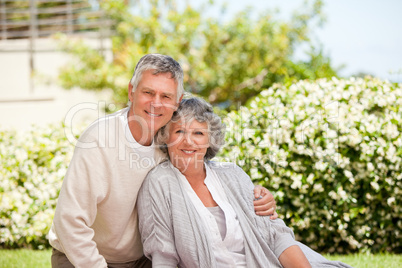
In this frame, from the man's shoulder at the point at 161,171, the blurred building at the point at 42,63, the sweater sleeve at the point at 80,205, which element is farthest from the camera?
the blurred building at the point at 42,63

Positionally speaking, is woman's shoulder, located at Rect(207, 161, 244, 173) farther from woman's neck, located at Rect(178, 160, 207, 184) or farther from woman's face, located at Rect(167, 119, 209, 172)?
woman's face, located at Rect(167, 119, 209, 172)

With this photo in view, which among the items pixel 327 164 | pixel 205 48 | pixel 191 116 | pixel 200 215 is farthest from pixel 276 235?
pixel 205 48

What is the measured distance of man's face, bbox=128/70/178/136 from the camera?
2.59m

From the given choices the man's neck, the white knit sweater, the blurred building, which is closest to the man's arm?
the white knit sweater

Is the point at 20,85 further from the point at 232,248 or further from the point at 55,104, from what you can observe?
the point at 232,248

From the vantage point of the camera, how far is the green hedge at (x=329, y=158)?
4.35 metres

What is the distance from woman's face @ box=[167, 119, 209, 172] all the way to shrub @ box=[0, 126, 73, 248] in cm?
269

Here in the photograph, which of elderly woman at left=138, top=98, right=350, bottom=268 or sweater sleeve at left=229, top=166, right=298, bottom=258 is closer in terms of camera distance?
elderly woman at left=138, top=98, right=350, bottom=268

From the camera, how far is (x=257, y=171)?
4.36m

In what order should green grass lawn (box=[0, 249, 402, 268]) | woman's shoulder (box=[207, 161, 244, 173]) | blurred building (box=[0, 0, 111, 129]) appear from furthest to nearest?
blurred building (box=[0, 0, 111, 129])
green grass lawn (box=[0, 249, 402, 268])
woman's shoulder (box=[207, 161, 244, 173])

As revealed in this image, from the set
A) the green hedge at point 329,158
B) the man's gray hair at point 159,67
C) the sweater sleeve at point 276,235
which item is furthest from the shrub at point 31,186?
the sweater sleeve at point 276,235

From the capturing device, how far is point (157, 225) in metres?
2.54

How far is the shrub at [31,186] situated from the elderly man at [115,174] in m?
2.30

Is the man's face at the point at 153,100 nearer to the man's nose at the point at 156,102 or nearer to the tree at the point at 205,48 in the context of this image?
the man's nose at the point at 156,102
